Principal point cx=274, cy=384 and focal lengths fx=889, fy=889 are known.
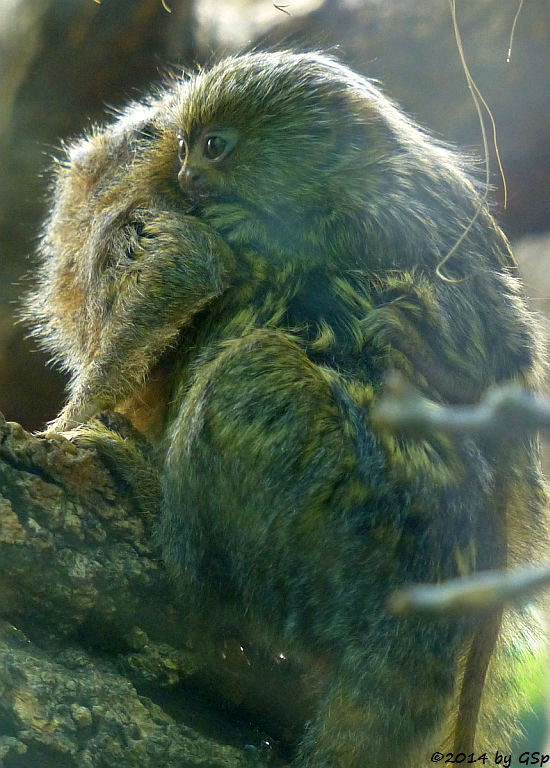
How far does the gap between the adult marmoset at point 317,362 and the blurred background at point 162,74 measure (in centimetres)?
208

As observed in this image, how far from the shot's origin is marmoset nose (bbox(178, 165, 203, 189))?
3691mm

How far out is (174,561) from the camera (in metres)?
3.06

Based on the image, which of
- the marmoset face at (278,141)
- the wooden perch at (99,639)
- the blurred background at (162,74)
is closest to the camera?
the wooden perch at (99,639)

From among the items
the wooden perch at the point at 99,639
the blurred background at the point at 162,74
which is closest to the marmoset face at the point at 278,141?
the wooden perch at the point at 99,639

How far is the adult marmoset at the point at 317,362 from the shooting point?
9.29ft

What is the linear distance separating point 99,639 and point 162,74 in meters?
4.22

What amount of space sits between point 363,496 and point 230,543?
1.56 ft

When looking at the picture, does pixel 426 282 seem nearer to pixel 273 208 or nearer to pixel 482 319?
pixel 482 319

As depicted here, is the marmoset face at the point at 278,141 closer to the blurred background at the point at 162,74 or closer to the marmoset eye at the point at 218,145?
the marmoset eye at the point at 218,145

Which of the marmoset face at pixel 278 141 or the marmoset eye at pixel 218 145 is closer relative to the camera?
the marmoset face at pixel 278 141

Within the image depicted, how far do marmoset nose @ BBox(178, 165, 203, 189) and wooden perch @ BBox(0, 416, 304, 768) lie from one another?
46.2 inches

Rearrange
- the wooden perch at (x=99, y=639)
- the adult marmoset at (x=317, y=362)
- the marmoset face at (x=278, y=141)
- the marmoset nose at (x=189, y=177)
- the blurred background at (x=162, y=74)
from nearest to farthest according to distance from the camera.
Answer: the wooden perch at (x=99, y=639), the adult marmoset at (x=317, y=362), the marmoset face at (x=278, y=141), the marmoset nose at (x=189, y=177), the blurred background at (x=162, y=74)

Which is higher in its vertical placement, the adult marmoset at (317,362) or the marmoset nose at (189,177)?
the marmoset nose at (189,177)

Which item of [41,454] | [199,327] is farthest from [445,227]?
[41,454]
